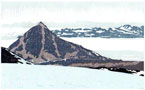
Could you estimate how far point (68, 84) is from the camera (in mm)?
8664

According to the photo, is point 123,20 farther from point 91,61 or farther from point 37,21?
point 37,21

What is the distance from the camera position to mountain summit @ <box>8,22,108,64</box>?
911cm

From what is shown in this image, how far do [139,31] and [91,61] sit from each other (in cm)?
99

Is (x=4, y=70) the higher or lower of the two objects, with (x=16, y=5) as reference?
lower

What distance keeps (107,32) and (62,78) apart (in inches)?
48.2

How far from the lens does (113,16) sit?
30.3 feet

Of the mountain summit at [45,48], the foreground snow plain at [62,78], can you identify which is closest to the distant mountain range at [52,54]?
the mountain summit at [45,48]

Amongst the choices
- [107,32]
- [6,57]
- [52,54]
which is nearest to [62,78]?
[52,54]

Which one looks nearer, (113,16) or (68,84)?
(68,84)

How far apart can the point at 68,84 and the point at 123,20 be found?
156 cm

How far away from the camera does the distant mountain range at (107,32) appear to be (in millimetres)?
9156

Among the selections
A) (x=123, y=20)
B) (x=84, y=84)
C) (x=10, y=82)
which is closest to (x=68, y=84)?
(x=84, y=84)

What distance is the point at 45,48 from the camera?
9250 mm

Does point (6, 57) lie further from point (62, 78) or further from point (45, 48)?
point (62, 78)
